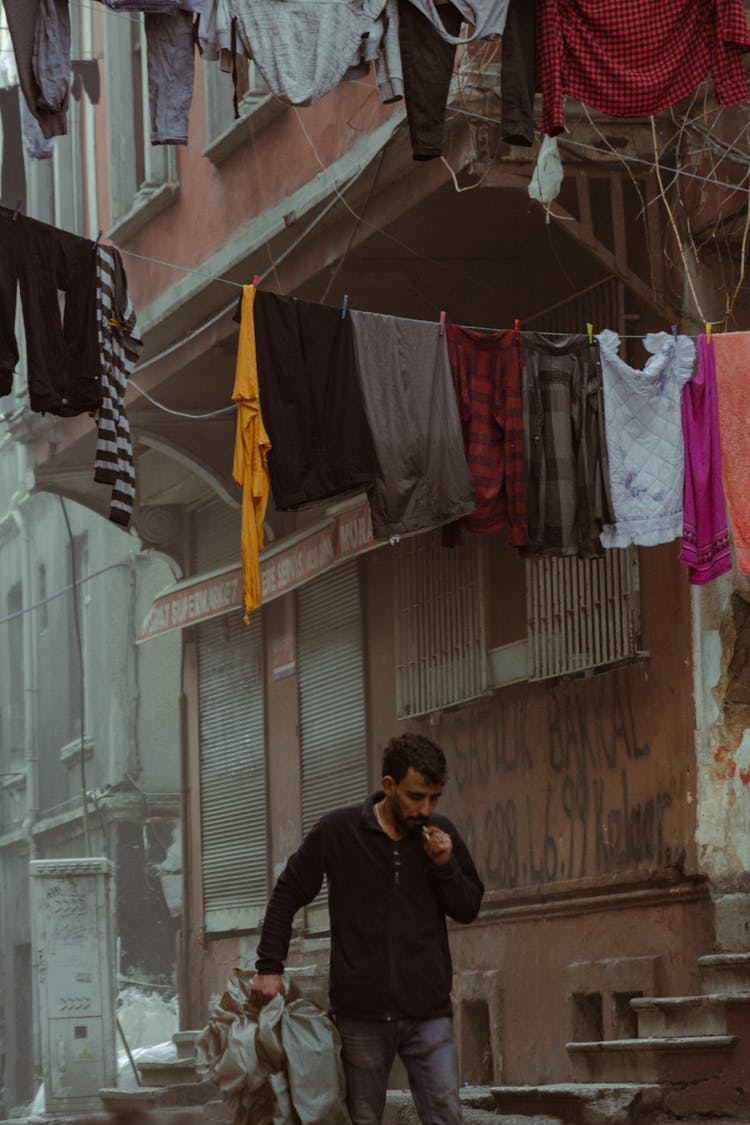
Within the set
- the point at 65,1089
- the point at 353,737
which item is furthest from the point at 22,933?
the point at 353,737

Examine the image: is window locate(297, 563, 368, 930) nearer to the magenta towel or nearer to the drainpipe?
the magenta towel

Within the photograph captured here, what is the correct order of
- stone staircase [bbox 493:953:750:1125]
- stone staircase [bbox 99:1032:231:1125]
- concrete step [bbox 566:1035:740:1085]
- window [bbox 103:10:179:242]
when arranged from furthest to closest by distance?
window [bbox 103:10:179:242] < stone staircase [bbox 99:1032:231:1125] < concrete step [bbox 566:1035:740:1085] < stone staircase [bbox 493:953:750:1125]

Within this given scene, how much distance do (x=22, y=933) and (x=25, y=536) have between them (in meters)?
5.27

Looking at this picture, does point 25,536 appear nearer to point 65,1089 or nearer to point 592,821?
point 65,1089

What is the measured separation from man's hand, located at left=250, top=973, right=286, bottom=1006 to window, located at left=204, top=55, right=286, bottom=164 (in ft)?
24.6

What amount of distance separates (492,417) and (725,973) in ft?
9.78

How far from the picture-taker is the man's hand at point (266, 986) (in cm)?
670

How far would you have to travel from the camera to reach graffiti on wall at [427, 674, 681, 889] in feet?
36.8

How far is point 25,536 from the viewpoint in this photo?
1072 inches

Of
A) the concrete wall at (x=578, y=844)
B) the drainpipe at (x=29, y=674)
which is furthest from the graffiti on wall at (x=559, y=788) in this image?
the drainpipe at (x=29, y=674)

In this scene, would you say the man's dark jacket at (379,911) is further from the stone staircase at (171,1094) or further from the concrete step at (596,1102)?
the stone staircase at (171,1094)

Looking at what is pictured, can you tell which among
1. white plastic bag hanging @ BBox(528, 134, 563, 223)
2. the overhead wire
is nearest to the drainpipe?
the overhead wire

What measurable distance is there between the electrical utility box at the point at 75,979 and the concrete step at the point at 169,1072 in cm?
89

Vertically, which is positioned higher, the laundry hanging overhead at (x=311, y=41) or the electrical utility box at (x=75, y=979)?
the laundry hanging overhead at (x=311, y=41)
